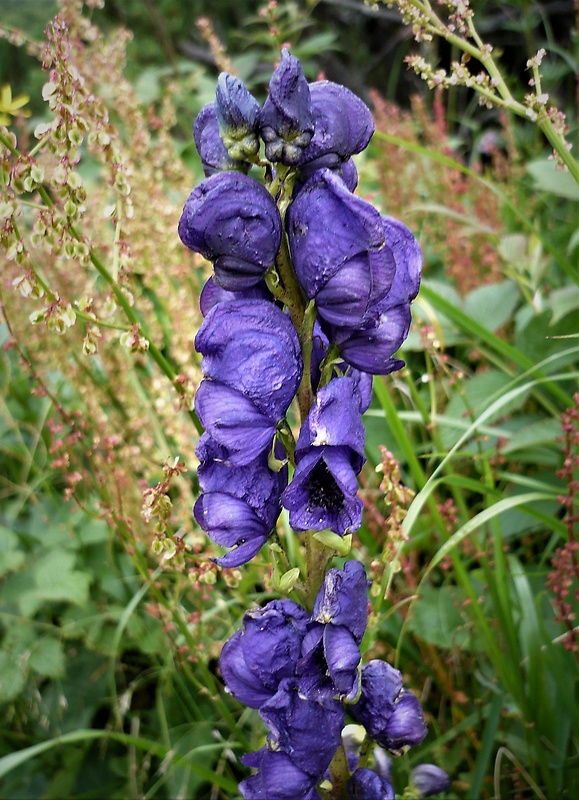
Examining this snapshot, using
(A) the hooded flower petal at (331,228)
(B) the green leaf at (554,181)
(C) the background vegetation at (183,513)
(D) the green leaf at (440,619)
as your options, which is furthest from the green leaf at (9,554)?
(B) the green leaf at (554,181)

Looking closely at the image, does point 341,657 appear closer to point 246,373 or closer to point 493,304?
point 246,373

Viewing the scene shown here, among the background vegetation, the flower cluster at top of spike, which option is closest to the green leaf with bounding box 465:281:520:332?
the background vegetation

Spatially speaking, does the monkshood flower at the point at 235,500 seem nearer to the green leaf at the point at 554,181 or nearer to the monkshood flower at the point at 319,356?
the monkshood flower at the point at 319,356

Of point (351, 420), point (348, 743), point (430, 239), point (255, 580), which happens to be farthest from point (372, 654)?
point (430, 239)

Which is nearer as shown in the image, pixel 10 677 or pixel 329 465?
pixel 329 465

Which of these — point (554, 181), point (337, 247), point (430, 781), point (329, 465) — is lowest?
point (430, 781)

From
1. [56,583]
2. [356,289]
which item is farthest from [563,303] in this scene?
[56,583]
